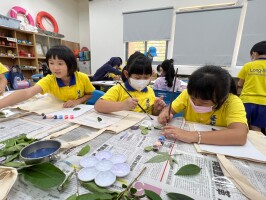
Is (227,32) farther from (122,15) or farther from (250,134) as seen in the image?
(250,134)

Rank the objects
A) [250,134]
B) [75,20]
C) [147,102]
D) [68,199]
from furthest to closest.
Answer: [75,20] → [147,102] → [250,134] → [68,199]

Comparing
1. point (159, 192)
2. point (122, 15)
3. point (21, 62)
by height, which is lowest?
point (159, 192)

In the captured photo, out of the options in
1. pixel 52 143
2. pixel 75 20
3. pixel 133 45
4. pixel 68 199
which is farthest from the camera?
pixel 75 20

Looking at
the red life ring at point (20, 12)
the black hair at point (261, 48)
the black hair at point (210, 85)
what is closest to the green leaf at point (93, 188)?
the black hair at point (210, 85)

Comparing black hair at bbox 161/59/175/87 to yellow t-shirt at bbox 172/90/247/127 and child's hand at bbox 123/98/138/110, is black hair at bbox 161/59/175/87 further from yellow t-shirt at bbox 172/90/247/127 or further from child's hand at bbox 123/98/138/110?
child's hand at bbox 123/98/138/110

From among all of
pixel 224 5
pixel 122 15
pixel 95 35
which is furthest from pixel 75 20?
pixel 224 5

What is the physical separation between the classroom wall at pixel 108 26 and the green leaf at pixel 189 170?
12.7ft

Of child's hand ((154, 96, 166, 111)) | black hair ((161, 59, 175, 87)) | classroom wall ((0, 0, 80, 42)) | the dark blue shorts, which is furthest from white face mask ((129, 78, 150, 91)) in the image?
classroom wall ((0, 0, 80, 42))

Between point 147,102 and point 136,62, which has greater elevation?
point 136,62

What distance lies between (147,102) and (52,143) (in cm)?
72

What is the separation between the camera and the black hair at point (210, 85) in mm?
671

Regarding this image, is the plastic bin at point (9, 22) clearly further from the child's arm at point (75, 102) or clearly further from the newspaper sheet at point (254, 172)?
the newspaper sheet at point (254, 172)

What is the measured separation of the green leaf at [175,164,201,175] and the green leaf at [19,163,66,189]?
1.04 feet

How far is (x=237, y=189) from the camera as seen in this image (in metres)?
0.39
